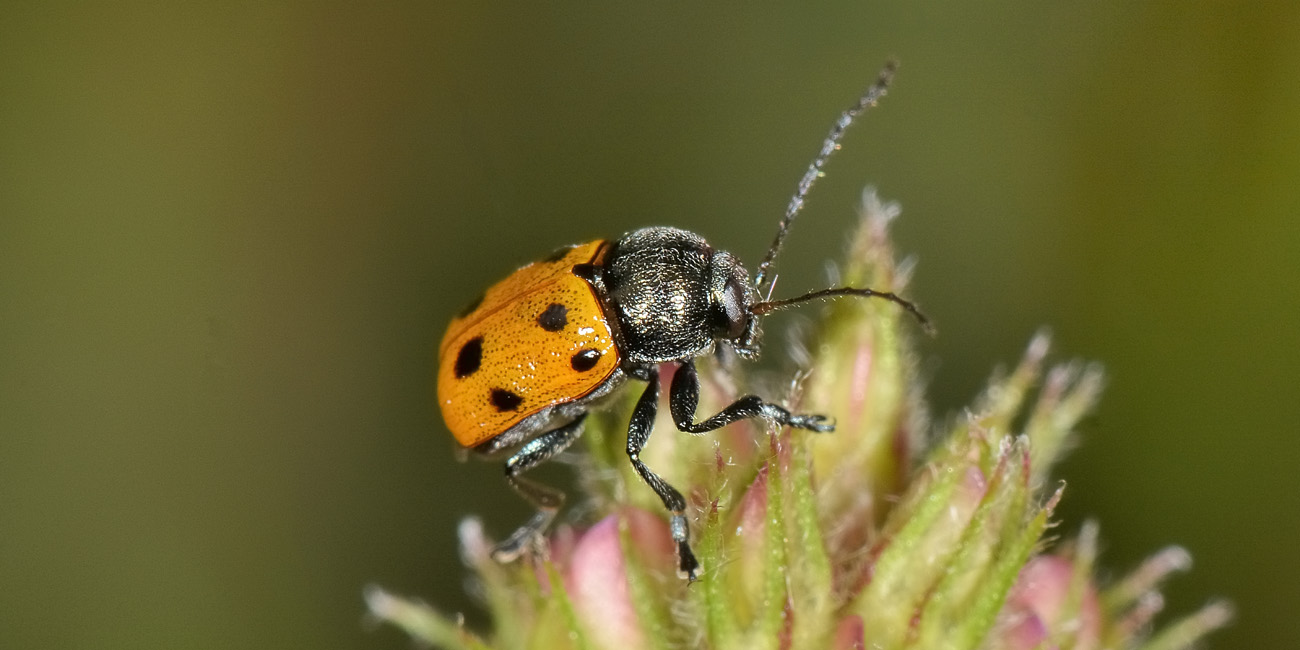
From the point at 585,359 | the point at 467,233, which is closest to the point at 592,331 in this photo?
the point at 585,359

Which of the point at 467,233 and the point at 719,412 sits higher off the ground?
Result: the point at 467,233

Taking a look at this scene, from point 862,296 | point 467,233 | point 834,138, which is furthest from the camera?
point 467,233

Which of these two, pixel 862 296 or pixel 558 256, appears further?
pixel 558 256

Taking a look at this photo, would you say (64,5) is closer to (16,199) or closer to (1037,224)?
(16,199)

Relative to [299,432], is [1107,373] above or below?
above

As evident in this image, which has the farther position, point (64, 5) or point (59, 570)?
point (64, 5)

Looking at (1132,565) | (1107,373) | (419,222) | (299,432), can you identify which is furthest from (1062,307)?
(299,432)

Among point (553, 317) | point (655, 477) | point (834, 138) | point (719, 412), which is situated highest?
point (834, 138)

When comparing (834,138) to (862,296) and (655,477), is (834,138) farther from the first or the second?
(655,477)
